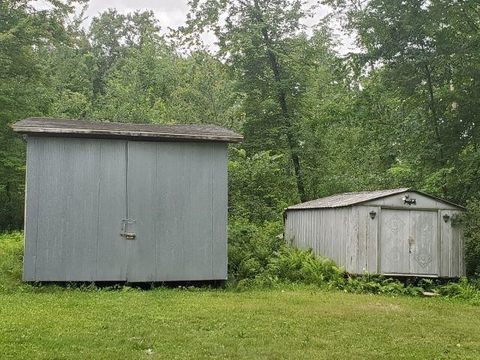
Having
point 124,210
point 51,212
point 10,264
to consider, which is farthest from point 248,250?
point 10,264

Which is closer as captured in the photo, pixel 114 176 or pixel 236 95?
pixel 114 176

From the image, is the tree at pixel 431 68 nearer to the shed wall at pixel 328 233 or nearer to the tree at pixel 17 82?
the shed wall at pixel 328 233

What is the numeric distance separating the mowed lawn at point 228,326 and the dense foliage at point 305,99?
3.00 metres

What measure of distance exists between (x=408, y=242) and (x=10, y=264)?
8.82m

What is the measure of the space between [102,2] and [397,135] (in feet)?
108

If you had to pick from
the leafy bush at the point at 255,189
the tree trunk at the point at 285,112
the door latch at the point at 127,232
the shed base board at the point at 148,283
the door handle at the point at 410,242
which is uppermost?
the tree trunk at the point at 285,112

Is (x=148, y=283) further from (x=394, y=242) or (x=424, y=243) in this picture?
(x=424, y=243)

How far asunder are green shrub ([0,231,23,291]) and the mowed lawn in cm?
79

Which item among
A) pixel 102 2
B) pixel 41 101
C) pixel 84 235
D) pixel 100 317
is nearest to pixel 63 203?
pixel 84 235

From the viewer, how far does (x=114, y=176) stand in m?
11.1

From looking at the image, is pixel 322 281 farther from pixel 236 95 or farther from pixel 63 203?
pixel 236 95

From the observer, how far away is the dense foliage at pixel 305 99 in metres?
15.6

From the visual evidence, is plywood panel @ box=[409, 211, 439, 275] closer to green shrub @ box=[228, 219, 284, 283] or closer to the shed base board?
green shrub @ box=[228, 219, 284, 283]

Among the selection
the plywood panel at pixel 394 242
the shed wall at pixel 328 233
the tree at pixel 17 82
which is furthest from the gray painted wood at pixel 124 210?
the tree at pixel 17 82
